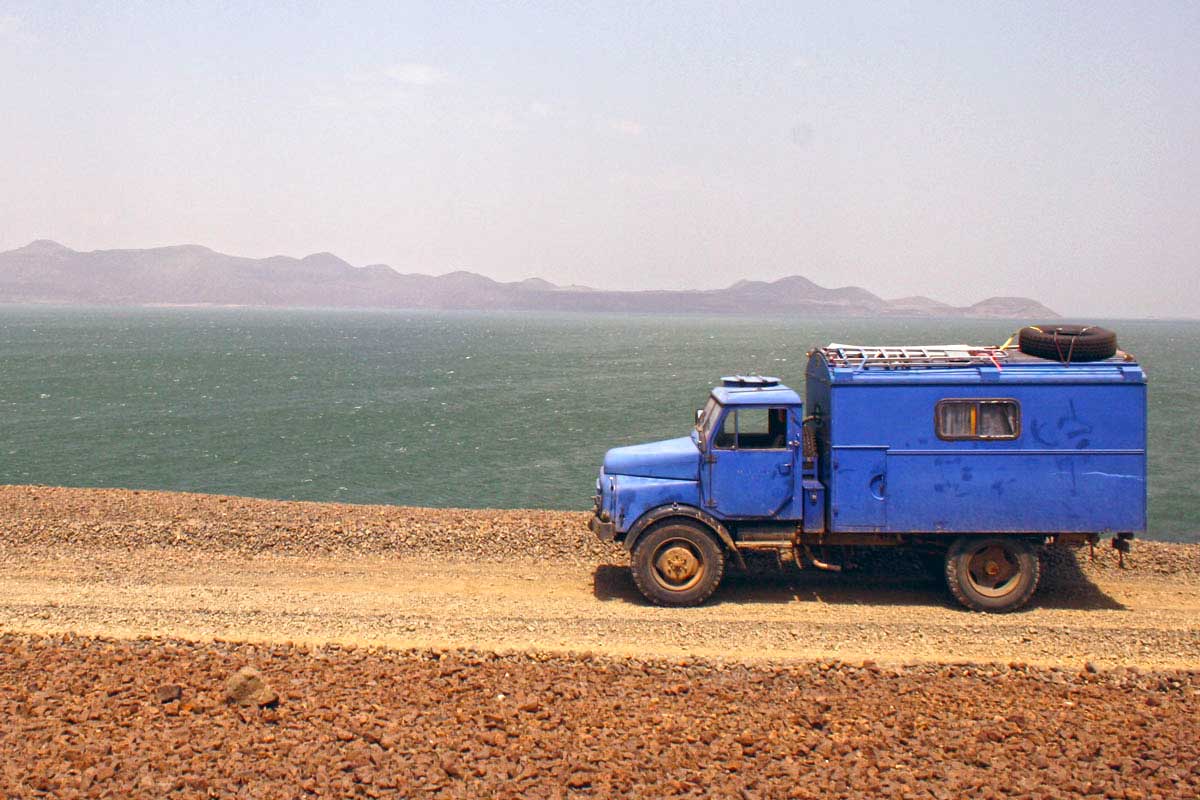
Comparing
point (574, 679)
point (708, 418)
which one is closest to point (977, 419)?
point (708, 418)

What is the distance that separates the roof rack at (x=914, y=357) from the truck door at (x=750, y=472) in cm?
110

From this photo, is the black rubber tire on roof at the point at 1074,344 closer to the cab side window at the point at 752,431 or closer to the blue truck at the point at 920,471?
the blue truck at the point at 920,471

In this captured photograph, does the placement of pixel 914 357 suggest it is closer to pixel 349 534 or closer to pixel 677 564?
pixel 677 564

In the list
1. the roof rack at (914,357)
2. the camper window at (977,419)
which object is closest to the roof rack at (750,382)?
the roof rack at (914,357)

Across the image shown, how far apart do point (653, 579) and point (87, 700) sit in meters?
6.26

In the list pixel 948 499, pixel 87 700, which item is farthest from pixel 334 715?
pixel 948 499

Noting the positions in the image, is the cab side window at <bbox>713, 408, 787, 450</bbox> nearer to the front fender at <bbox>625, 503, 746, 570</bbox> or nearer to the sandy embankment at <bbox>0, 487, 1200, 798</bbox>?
the front fender at <bbox>625, 503, 746, 570</bbox>

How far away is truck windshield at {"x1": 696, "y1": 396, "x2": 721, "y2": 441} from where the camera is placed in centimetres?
1199

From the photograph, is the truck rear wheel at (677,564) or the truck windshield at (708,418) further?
the truck windshield at (708,418)

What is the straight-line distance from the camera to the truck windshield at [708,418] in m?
12.0

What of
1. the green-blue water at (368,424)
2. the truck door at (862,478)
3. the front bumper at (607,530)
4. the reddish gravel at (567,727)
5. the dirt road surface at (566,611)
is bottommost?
the green-blue water at (368,424)

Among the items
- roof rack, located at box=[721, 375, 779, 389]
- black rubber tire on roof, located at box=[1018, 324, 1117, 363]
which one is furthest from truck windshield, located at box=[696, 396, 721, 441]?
black rubber tire on roof, located at box=[1018, 324, 1117, 363]

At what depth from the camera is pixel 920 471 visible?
38.1 feet

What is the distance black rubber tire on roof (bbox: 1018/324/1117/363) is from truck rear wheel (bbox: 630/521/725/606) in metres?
4.75
